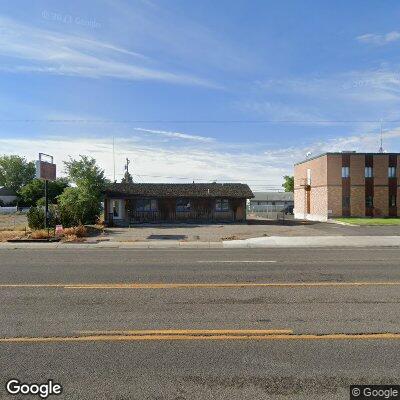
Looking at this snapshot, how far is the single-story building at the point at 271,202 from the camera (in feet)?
290

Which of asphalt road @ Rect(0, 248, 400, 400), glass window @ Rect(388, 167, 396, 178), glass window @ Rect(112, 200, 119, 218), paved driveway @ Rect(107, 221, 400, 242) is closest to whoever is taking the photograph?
asphalt road @ Rect(0, 248, 400, 400)

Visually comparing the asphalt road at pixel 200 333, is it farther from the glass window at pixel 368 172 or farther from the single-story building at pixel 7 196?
the single-story building at pixel 7 196

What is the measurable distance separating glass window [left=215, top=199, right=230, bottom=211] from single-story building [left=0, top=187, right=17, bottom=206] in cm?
7135

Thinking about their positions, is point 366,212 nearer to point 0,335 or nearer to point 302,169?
point 302,169

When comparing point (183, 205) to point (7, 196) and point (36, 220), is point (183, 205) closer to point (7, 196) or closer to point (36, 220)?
point (36, 220)

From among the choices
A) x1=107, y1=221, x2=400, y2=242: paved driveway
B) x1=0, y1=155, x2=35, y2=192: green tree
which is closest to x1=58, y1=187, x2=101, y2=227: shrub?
x1=107, y1=221, x2=400, y2=242: paved driveway

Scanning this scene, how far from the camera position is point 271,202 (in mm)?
91812

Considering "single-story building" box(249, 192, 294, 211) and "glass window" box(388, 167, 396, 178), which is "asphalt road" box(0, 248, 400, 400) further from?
"single-story building" box(249, 192, 294, 211)

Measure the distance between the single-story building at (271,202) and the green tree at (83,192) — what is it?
5442 centimetres

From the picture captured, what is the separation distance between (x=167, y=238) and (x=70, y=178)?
16.9m

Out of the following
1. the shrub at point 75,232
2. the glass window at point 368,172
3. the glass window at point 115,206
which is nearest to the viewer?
the shrub at point 75,232

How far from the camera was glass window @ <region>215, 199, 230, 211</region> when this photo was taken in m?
40.8

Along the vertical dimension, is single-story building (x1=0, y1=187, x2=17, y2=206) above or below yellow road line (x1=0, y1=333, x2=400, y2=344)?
above

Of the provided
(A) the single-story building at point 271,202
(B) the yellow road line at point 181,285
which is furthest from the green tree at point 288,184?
(B) the yellow road line at point 181,285
